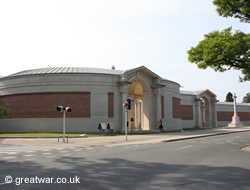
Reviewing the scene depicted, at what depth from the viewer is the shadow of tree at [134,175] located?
654 centimetres

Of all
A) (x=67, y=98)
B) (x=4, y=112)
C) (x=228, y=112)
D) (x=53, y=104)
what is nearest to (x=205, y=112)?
(x=228, y=112)

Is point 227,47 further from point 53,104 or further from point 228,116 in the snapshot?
point 228,116

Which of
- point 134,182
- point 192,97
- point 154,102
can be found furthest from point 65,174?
point 192,97

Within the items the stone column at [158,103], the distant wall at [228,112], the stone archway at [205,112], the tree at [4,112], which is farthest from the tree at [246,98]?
the tree at [4,112]

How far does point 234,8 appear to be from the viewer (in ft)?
52.8

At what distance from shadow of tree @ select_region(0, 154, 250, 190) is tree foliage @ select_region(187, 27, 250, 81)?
1030 cm

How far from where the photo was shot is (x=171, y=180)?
7.11m

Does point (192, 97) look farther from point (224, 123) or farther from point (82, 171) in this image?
point (82, 171)

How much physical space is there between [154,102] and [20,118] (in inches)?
767

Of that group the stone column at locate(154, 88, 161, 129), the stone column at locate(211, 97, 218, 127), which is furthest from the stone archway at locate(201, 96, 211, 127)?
the stone column at locate(154, 88, 161, 129)

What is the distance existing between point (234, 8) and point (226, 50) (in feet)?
8.70

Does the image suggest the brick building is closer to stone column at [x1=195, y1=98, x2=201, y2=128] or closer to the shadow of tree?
stone column at [x1=195, y1=98, x2=201, y2=128]

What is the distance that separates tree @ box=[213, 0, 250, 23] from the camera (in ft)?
50.9

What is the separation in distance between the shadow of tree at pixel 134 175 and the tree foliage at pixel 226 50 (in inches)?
405
